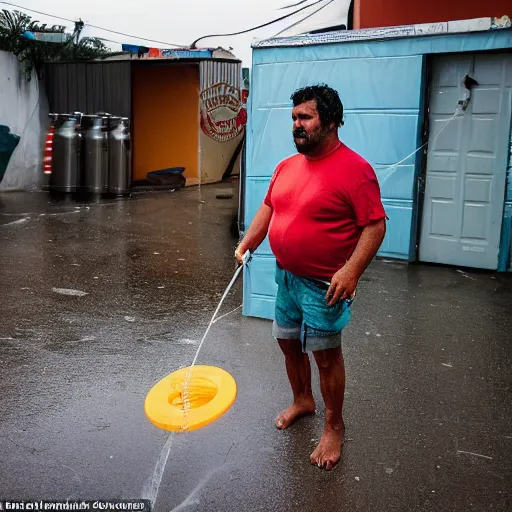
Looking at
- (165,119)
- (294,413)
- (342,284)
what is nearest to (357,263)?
(342,284)

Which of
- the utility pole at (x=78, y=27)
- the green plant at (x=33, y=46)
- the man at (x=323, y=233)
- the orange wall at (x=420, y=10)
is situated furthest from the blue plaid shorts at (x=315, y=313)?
the utility pole at (x=78, y=27)

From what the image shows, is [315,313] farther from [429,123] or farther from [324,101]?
[429,123]

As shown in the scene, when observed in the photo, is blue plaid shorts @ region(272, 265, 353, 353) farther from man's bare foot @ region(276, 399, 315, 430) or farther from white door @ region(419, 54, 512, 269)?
white door @ region(419, 54, 512, 269)

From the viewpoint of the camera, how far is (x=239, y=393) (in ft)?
12.9

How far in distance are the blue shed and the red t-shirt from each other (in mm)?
3381

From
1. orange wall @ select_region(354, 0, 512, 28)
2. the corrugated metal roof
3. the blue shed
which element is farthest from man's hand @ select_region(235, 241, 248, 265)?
orange wall @ select_region(354, 0, 512, 28)

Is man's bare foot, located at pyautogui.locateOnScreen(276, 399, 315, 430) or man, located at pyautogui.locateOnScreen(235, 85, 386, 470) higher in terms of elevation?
man, located at pyautogui.locateOnScreen(235, 85, 386, 470)

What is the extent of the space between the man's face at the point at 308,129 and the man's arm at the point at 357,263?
0.46 m

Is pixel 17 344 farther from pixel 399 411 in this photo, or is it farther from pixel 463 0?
pixel 463 0

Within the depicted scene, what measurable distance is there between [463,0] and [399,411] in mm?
6298

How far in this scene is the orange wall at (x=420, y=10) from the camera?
8133 mm

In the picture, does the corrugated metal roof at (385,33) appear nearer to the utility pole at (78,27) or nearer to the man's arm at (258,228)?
the man's arm at (258,228)

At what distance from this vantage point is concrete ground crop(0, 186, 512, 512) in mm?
2900

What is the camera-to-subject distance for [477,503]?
2.80 meters
